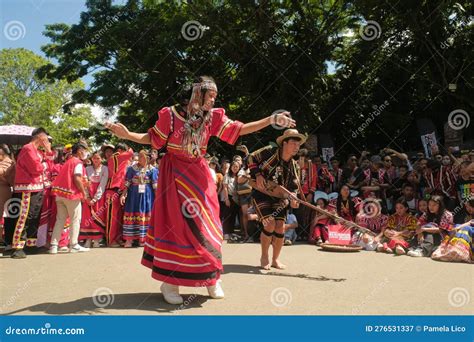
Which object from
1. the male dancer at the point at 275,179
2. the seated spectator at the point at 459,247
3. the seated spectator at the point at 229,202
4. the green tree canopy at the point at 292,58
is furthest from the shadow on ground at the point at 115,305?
the green tree canopy at the point at 292,58

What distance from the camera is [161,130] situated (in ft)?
14.1

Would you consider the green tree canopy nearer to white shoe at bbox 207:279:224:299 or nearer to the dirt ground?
the dirt ground

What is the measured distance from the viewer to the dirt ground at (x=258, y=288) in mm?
4031

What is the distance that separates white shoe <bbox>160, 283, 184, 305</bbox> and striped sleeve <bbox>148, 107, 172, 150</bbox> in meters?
1.34

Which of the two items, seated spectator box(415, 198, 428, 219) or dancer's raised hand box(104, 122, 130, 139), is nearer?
dancer's raised hand box(104, 122, 130, 139)

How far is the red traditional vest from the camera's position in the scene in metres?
7.69

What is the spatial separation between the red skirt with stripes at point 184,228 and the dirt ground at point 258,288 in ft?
0.97

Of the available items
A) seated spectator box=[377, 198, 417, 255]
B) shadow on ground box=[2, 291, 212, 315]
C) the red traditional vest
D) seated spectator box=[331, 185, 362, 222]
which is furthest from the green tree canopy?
shadow on ground box=[2, 291, 212, 315]

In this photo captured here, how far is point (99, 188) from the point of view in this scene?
877cm

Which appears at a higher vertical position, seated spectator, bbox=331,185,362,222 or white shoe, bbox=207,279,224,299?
seated spectator, bbox=331,185,362,222

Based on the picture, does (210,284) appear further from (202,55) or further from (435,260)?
(202,55)

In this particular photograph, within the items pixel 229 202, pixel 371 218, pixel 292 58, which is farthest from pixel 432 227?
pixel 292 58

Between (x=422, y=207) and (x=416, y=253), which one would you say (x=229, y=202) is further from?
(x=416, y=253)

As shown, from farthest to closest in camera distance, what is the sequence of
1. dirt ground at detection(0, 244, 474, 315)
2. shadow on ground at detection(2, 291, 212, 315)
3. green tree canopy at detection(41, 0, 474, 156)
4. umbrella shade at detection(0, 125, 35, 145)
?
green tree canopy at detection(41, 0, 474, 156) → umbrella shade at detection(0, 125, 35, 145) → dirt ground at detection(0, 244, 474, 315) → shadow on ground at detection(2, 291, 212, 315)
